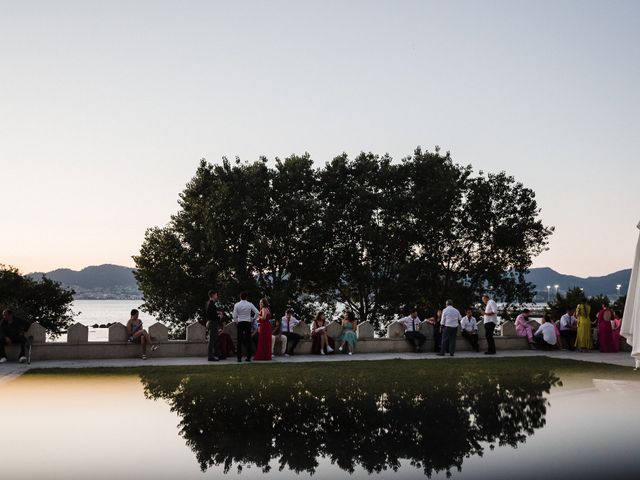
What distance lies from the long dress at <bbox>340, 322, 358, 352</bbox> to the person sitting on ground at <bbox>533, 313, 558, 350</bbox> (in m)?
7.35

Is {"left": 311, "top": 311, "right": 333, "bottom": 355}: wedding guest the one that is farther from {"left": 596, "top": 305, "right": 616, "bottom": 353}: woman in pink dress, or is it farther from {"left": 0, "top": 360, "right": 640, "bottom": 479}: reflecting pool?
{"left": 596, "top": 305, "right": 616, "bottom": 353}: woman in pink dress

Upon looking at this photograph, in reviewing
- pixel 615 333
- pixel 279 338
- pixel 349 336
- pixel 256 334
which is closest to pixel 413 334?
pixel 349 336

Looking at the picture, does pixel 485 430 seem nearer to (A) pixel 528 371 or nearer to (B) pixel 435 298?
(A) pixel 528 371

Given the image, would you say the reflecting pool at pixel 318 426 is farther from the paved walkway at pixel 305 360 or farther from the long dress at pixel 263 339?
the long dress at pixel 263 339

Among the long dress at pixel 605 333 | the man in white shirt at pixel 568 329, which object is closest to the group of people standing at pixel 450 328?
the man in white shirt at pixel 568 329

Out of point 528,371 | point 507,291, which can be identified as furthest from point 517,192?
point 528,371

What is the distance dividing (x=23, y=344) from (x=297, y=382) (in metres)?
8.50

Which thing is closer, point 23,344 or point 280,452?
point 280,452

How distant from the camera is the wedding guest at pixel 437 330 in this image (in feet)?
78.0

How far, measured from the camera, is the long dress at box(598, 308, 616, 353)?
2522cm

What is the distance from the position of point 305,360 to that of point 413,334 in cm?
502

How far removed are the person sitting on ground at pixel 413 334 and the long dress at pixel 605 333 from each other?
684 cm

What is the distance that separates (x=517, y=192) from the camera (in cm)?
4441

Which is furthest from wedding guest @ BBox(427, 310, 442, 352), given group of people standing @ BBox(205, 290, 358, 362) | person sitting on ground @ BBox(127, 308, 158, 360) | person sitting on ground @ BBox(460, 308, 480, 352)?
person sitting on ground @ BBox(127, 308, 158, 360)
